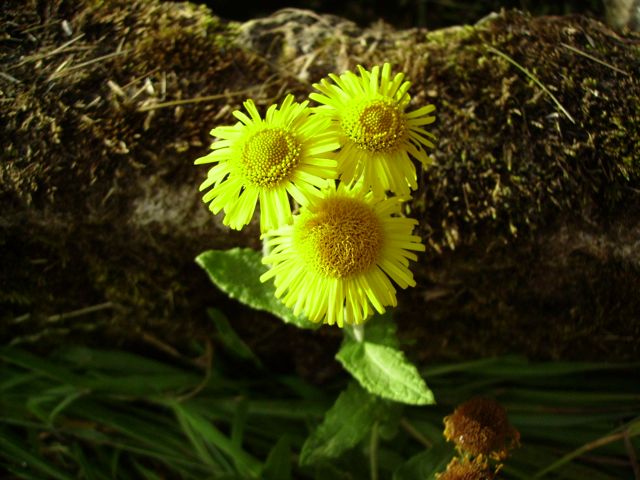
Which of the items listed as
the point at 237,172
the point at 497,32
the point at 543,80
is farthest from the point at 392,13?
the point at 237,172

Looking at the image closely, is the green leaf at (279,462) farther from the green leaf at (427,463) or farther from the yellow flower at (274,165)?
the yellow flower at (274,165)

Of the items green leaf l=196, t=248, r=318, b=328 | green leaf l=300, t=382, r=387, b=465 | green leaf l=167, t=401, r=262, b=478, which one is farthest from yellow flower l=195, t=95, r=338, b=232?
green leaf l=167, t=401, r=262, b=478

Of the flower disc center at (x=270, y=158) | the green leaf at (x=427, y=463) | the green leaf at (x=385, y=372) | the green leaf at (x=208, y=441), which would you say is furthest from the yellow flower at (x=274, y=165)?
the green leaf at (x=208, y=441)

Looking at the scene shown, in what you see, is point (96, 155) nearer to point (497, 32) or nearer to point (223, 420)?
point (223, 420)

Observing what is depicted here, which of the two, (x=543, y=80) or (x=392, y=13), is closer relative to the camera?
(x=543, y=80)

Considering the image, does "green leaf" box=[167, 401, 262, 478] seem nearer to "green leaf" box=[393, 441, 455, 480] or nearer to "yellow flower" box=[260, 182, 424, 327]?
"green leaf" box=[393, 441, 455, 480]
